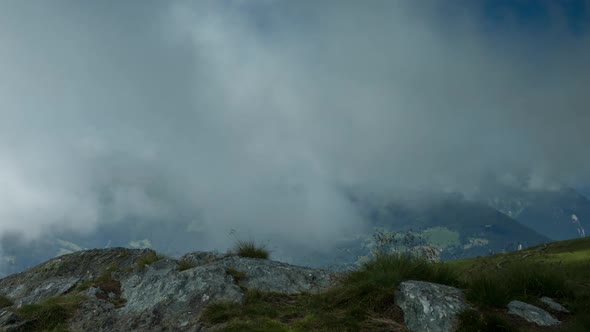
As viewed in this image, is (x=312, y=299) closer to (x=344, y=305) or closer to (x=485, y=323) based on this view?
(x=344, y=305)

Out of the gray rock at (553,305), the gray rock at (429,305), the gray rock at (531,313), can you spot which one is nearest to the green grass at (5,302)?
the gray rock at (429,305)

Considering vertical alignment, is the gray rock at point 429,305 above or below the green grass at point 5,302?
below

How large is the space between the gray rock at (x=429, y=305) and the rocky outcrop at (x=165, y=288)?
10.6ft

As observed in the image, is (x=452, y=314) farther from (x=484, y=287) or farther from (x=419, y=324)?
(x=484, y=287)

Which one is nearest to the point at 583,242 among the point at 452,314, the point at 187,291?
the point at 452,314

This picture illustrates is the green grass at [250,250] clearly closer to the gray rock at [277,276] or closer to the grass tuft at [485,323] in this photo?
the gray rock at [277,276]

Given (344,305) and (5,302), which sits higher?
(5,302)

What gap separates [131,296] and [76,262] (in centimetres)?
877

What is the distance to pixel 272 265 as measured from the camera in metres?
14.2

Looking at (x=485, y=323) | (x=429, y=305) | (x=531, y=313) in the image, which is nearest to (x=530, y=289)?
(x=531, y=313)

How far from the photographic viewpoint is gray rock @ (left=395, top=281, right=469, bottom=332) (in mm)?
8414

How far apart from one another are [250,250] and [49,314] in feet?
23.1

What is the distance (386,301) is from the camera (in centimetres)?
959

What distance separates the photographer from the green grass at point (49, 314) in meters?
11.4
